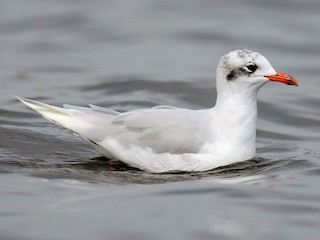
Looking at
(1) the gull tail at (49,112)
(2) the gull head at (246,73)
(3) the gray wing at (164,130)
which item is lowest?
(3) the gray wing at (164,130)

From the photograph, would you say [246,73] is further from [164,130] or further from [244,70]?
[164,130]

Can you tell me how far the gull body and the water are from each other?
→ 0.17m

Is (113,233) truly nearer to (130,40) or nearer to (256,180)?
(256,180)

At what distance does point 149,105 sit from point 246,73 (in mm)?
3544

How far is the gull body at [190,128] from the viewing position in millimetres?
9398

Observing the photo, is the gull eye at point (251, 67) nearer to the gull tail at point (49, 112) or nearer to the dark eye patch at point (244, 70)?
the dark eye patch at point (244, 70)

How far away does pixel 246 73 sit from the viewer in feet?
31.4

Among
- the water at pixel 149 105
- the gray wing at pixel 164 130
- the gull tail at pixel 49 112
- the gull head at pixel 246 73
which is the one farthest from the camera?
the gull tail at pixel 49 112

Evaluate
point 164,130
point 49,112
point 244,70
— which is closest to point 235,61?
point 244,70

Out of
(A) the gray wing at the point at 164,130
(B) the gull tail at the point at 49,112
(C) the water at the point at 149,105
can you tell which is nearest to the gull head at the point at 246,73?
(A) the gray wing at the point at 164,130

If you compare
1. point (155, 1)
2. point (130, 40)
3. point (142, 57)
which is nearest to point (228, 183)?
point (142, 57)

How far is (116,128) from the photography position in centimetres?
969

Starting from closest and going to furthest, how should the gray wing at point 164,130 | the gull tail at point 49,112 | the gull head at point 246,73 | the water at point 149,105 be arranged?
the water at point 149,105 < the gray wing at point 164,130 < the gull head at point 246,73 < the gull tail at point 49,112

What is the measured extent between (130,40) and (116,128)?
7.04 metres
